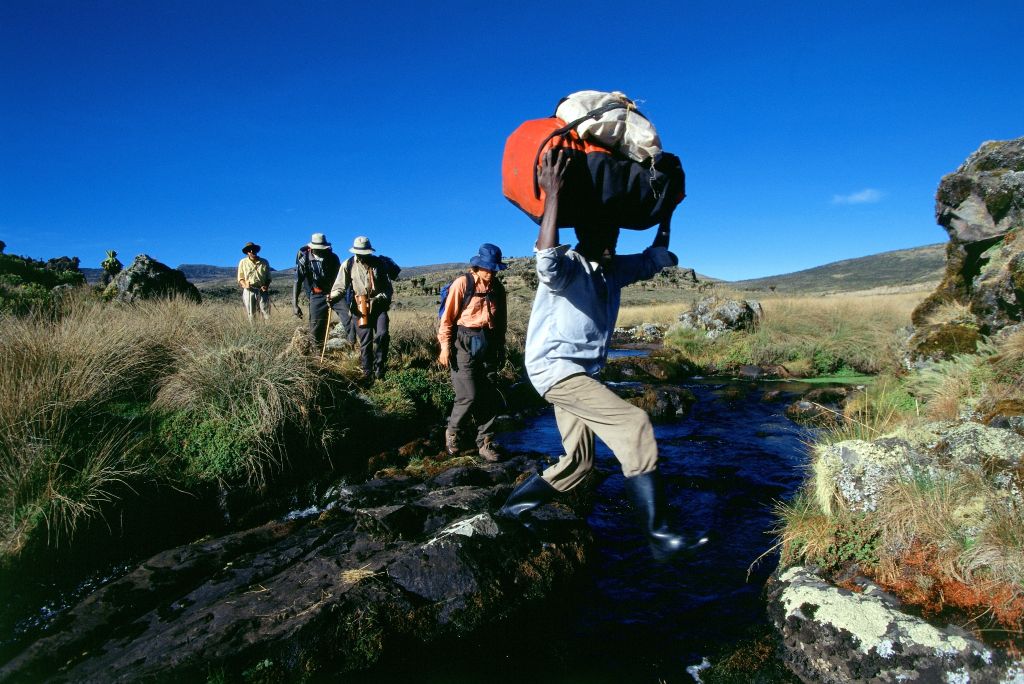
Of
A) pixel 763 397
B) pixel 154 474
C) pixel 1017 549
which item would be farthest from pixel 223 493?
pixel 763 397

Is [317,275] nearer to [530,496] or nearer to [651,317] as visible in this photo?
[530,496]

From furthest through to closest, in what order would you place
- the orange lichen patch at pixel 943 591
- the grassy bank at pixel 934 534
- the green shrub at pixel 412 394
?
the green shrub at pixel 412 394
the grassy bank at pixel 934 534
the orange lichen patch at pixel 943 591

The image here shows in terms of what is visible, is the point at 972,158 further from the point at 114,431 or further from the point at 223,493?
the point at 114,431

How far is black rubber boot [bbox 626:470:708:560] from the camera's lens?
328 cm

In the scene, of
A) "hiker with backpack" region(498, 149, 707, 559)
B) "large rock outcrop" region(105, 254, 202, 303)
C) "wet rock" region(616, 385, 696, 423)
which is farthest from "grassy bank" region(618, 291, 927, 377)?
"large rock outcrop" region(105, 254, 202, 303)

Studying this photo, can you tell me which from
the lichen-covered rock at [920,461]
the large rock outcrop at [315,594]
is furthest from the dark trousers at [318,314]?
the lichen-covered rock at [920,461]

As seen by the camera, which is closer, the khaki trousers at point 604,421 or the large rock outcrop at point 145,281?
the khaki trousers at point 604,421

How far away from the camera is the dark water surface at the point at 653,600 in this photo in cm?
383

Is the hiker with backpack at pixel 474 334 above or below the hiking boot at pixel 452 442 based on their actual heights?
above

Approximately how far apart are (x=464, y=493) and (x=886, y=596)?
3.63m

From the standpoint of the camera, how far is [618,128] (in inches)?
122

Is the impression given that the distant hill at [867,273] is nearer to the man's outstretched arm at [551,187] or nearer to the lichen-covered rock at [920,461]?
the lichen-covered rock at [920,461]

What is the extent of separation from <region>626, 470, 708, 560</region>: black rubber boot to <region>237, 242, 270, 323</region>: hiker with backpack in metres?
10.7

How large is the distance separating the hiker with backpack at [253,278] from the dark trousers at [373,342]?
3433mm
